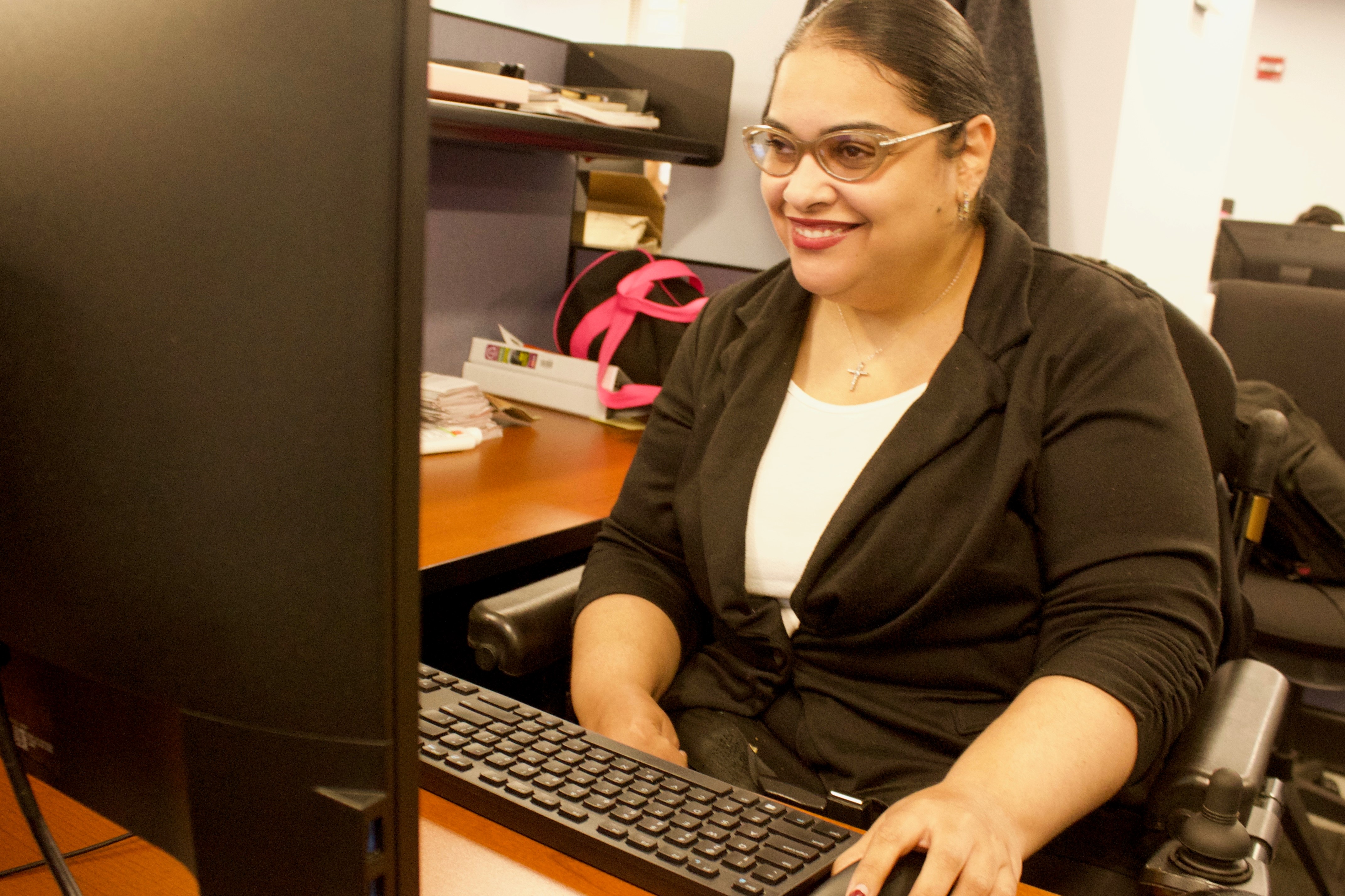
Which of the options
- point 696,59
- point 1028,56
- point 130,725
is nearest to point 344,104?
point 130,725

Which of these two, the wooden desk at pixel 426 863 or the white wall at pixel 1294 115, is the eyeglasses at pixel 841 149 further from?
the white wall at pixel 1294 115

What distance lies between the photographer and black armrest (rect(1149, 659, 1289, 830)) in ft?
2.58

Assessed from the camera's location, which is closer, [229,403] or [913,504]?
[229,403]

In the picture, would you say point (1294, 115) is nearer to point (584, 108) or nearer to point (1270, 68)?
point (1270, 68)

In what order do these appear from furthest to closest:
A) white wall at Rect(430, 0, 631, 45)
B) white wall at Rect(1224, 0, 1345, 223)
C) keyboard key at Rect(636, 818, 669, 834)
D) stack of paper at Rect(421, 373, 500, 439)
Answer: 1. white wall at Rect(1224, 0, 1345, 223)
2. white wall at Rect(430, 0, 631, 45)
3. stack of paper at Rect(421, 373, 500, 439)
4. keyboard key at Rect(636, 818, 669, 834)

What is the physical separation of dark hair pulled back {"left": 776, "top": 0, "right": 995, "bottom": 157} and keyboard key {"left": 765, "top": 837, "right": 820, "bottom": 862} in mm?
692

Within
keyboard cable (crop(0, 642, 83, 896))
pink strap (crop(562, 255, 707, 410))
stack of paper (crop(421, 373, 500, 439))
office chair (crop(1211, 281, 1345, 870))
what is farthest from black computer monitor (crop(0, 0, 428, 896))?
office chair (crop(1211, 281, 1345, 870))

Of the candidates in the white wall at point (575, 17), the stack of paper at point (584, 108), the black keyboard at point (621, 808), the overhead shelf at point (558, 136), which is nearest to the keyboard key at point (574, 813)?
the black keyboard at point (621, 808)

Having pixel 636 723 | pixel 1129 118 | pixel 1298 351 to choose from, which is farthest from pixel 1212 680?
pixel 1298 351

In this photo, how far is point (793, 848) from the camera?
0.59m

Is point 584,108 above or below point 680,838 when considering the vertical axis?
above

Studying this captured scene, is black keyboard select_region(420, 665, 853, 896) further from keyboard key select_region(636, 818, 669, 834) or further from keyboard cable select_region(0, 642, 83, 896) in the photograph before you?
keyboard cable select_region(0, 642, 83, 896)

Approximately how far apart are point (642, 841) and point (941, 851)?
0.18m

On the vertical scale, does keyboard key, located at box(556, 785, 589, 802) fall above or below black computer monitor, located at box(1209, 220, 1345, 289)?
below
